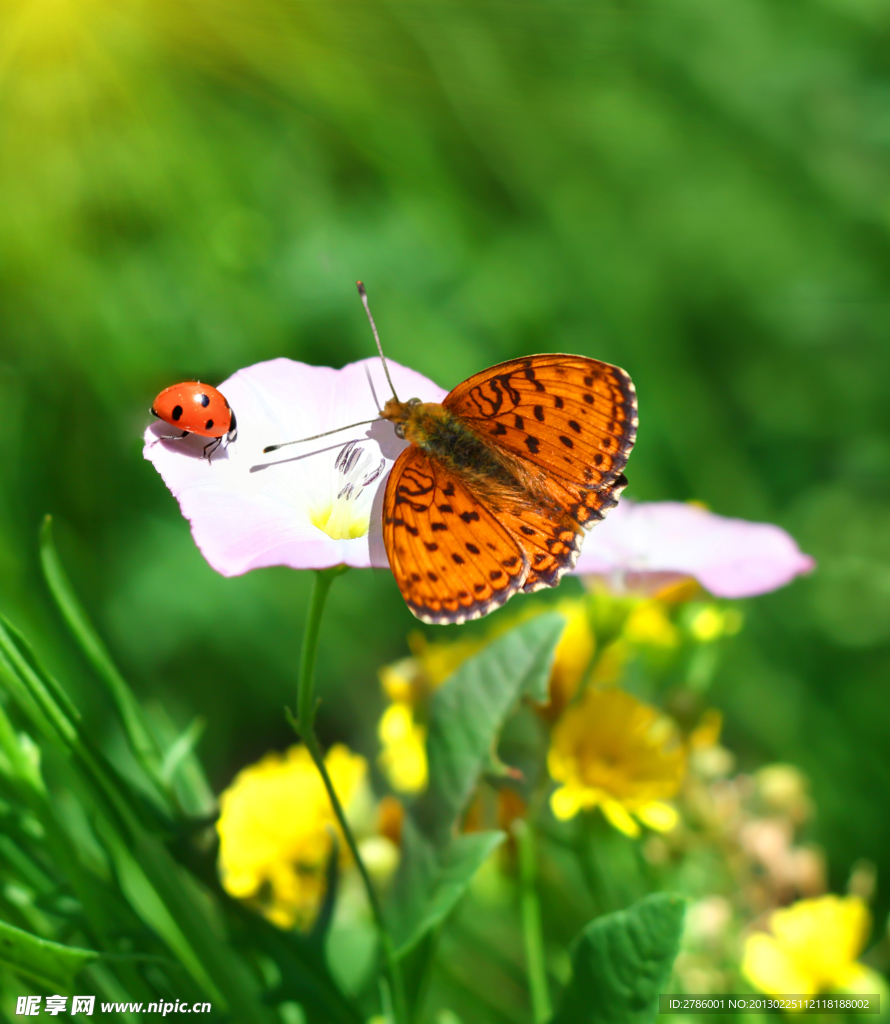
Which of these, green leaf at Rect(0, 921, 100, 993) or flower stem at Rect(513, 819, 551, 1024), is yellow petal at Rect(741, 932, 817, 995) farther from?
green leaf at Rect(0, 921, 100, 993)

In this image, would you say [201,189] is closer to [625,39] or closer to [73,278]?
[73,278]

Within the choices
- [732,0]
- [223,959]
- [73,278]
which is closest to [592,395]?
[223,959]

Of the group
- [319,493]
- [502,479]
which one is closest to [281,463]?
[319,493]

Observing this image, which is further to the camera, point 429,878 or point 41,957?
point 429,878

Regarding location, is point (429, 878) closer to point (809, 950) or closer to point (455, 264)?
point (809, 950)

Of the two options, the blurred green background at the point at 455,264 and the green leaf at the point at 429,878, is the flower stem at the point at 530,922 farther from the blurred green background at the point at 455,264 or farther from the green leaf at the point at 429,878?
the blurred green background at the point at 455,264

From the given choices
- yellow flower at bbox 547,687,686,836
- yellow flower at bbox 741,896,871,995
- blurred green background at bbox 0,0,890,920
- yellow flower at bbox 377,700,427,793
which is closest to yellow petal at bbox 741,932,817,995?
yellow flower at bbox 741,896,871,995
